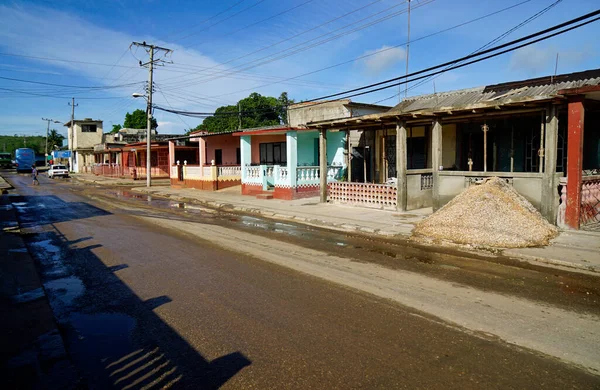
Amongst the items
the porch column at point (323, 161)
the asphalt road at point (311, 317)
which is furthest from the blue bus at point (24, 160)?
the asphalt road at point (311, 317)

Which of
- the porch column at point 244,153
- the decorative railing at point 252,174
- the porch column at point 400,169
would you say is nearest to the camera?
the porch column at point 400,169

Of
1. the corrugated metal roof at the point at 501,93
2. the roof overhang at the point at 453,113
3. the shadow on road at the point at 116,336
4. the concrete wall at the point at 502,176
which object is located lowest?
the shadow on road at the point at 116,336

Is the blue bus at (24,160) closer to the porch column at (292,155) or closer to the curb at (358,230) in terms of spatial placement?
the curb at (358,230)

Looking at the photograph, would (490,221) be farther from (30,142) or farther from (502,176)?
(30,142)

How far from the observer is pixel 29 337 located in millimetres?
5043

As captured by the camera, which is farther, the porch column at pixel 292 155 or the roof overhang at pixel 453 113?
the porch column at pixel 292 155

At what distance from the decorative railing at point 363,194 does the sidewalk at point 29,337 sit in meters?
11.9

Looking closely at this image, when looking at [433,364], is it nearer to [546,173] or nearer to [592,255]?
[592,255]

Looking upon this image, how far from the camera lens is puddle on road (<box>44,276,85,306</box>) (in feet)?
21.8

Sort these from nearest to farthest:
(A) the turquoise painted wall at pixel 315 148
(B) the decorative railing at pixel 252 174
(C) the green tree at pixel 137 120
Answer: (A) the turquoise painted wall at pixel 315 148, (B) the decorative railing at pixel 252 174, (C) the green tree at pixel 137 120

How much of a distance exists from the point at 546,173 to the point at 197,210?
13240mm

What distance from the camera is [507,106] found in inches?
480

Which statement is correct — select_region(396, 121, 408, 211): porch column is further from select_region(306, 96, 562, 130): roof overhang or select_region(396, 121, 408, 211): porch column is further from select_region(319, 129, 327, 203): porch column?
select_region(319, 129, 327, 203): porch column

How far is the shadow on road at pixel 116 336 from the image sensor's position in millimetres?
4086
